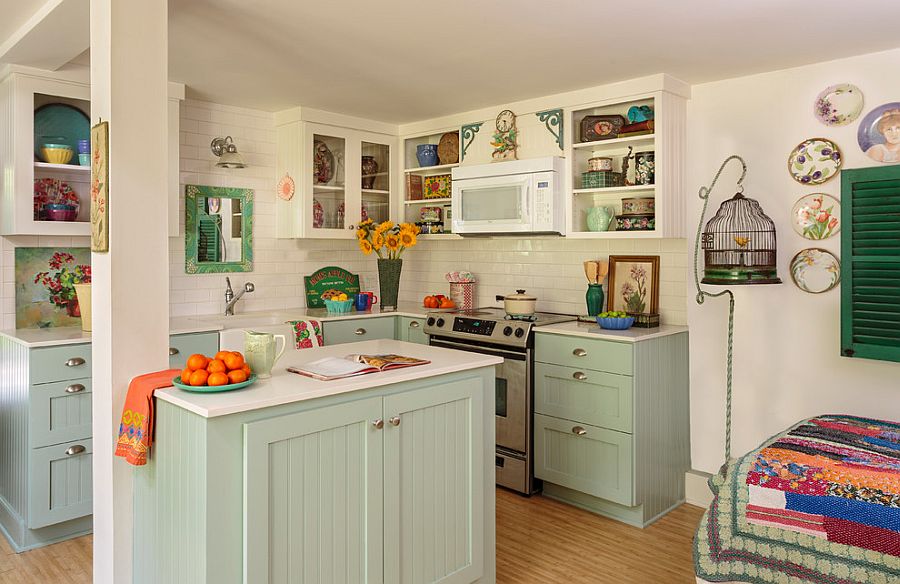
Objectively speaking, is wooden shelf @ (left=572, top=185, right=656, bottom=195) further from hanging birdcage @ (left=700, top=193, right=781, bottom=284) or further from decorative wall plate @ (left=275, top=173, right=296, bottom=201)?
decorative wall plate @ (left=275, top=173, right=296, bottom=201)

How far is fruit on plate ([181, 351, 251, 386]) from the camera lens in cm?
226

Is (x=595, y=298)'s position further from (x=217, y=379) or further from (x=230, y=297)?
(x=217, y=379)

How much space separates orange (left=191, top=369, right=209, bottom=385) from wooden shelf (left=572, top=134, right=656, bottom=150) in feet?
9.32

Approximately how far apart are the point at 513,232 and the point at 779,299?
1.66 meters

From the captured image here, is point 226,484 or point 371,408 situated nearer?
point 226,484

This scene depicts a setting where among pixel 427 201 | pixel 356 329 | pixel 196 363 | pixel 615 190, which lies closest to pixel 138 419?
pixel 196 363

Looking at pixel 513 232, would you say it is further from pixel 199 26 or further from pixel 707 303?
pixel 199 26

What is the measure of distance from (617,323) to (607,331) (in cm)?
8

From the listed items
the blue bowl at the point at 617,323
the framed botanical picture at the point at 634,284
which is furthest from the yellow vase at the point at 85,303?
the framed botanical picture at the point at 634,284

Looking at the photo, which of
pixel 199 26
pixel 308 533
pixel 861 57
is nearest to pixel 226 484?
pixel 308 533

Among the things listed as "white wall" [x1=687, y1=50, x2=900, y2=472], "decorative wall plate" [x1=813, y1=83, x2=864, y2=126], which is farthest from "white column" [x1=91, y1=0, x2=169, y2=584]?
"decorative wall plate" [x1=813, y1=83, x2=864, y2=126]

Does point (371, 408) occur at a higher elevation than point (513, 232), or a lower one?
lower

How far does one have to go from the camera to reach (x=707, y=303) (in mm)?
4059

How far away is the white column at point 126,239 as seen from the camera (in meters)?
2.43
